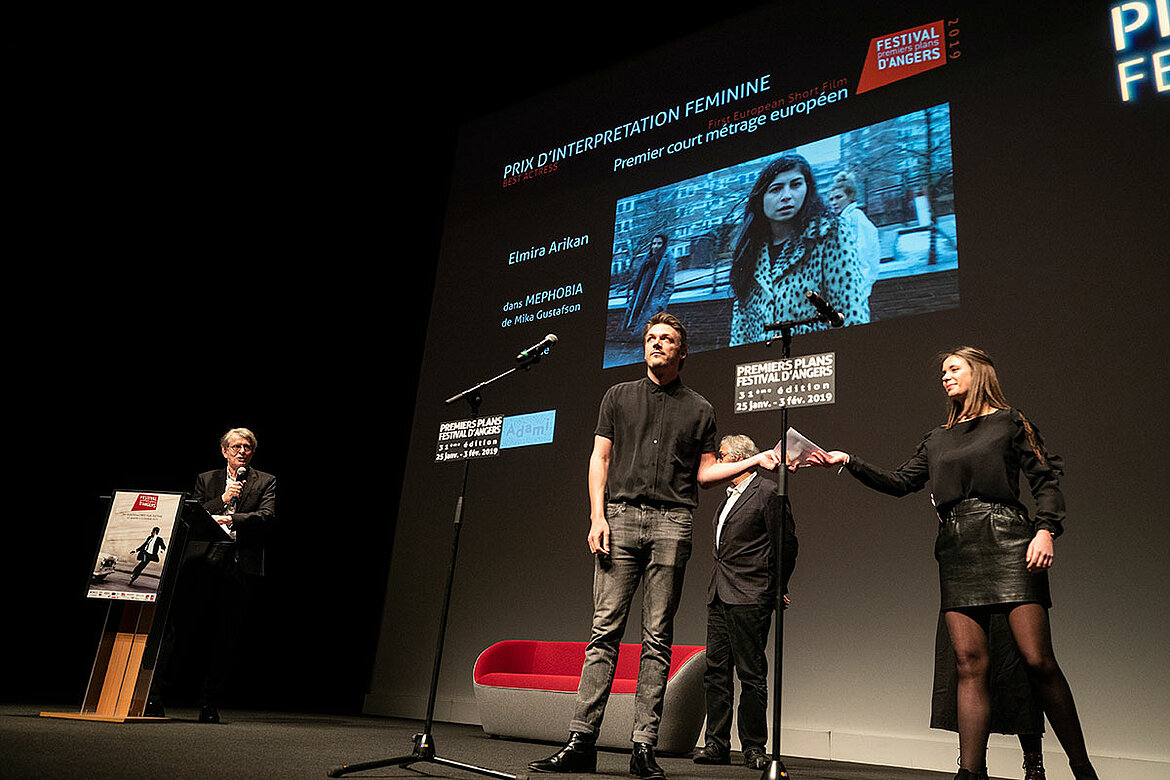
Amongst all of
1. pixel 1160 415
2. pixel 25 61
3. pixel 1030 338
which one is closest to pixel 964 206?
pixel 1030 338

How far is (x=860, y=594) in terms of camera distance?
14.4 ft

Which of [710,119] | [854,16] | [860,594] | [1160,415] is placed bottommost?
[860,594]

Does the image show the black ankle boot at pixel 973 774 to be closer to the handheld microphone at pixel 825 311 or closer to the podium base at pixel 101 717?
the handheld microphone at pixel 825 311

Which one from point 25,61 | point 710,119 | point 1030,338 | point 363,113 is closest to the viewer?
point 1030,338

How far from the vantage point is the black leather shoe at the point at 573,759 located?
252 cm

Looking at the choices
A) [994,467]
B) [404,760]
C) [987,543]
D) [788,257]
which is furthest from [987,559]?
[788,257]

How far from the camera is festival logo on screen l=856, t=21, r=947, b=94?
4.78 m

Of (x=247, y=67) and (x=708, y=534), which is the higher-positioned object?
(x=247, y=67)

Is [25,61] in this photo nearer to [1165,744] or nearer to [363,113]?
[363,113]

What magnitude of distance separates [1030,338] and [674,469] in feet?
7.78

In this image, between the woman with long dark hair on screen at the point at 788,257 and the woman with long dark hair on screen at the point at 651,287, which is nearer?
the woman with long dark hair on screen at the point at 788,257

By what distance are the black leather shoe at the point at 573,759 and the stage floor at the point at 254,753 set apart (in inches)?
3.4

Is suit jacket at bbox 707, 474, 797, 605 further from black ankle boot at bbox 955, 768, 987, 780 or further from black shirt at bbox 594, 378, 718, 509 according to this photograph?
black ankle boot at bbox 955, 768, 987, 780

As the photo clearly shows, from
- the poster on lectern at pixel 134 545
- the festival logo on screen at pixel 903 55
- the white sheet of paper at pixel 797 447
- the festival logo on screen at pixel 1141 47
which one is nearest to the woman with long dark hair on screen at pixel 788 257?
the festival logo on screen at pixel 903 55
